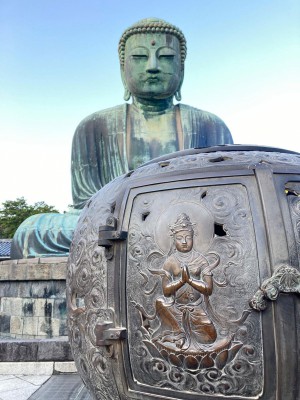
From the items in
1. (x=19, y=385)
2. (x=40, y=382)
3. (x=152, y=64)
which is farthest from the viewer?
(x=152, y=64)

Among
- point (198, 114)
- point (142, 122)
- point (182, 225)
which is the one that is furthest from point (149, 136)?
point (182, 225)

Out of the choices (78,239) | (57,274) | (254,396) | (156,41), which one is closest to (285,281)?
(254,396)

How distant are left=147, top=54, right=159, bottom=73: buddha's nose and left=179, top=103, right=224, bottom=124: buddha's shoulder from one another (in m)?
1.01

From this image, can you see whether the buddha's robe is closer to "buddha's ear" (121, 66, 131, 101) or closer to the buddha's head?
"buddha's ear" (121, 66, 131, 101)

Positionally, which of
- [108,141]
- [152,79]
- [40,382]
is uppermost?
[152,79]

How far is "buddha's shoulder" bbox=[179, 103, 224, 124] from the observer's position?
7.46 metres

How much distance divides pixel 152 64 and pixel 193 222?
600 centimetres

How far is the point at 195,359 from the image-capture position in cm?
125

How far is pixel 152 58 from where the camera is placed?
6.86m

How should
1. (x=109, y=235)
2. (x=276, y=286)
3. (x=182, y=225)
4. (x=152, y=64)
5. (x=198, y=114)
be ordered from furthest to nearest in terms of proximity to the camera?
1. (x=198, y=114)
2. (x=152, y=64)
3. (x=109, y=235)
4. (x=182, y=225)
5. (x=276, y=286)

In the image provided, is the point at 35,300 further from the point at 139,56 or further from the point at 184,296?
the point at 184,296

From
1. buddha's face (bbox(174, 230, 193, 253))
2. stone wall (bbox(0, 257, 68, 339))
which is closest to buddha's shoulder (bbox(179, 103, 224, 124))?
stone wall (bbox(0, 257, 68, 339))

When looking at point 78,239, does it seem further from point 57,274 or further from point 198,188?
point 57,274

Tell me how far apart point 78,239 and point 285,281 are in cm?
85
